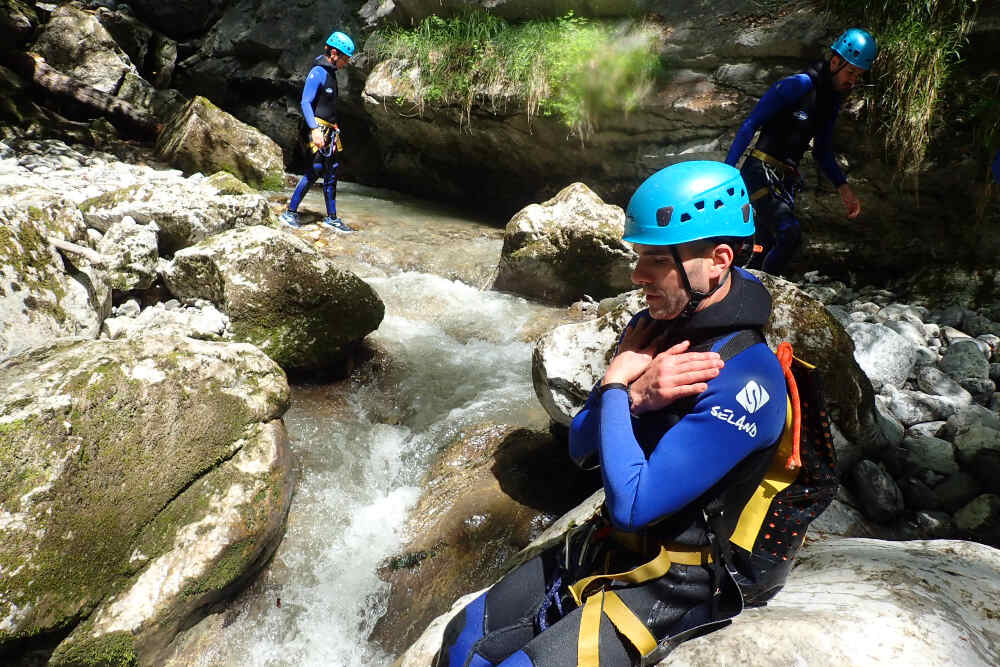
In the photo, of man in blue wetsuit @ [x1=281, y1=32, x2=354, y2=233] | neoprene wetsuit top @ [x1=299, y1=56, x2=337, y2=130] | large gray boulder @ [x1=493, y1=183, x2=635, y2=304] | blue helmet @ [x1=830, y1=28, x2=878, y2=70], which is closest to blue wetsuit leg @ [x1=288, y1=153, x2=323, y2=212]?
man in blue wetsuit @ [x1=281, y1=32, x2=354, y2=233]

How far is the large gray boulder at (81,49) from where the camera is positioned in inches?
439

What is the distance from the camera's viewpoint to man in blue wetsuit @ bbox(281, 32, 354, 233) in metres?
7.35

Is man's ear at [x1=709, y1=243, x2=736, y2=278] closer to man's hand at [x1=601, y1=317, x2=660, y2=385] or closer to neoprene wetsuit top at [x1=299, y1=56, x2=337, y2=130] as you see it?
man's hand at [x1=601, y1=317, x2=660, y2=385]

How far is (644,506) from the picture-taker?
56.7 inches

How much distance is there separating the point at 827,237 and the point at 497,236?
14.3ft

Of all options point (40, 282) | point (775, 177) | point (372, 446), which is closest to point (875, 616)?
point (372, 446)

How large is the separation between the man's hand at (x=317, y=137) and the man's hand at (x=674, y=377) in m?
7.00

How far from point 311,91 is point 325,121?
44cm

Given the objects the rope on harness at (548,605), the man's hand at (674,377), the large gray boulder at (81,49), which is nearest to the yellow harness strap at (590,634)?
the rope on harness at (548,605)

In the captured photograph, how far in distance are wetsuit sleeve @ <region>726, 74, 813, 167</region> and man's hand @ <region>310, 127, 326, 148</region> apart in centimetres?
531

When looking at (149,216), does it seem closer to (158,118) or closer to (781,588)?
(781,588)

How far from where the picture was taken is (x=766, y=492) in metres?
1.61

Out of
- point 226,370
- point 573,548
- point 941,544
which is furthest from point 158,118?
point 941,544

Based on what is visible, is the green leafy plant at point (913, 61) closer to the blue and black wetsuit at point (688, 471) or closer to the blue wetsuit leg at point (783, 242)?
the blue wetsuit leg at point (783, 242)
